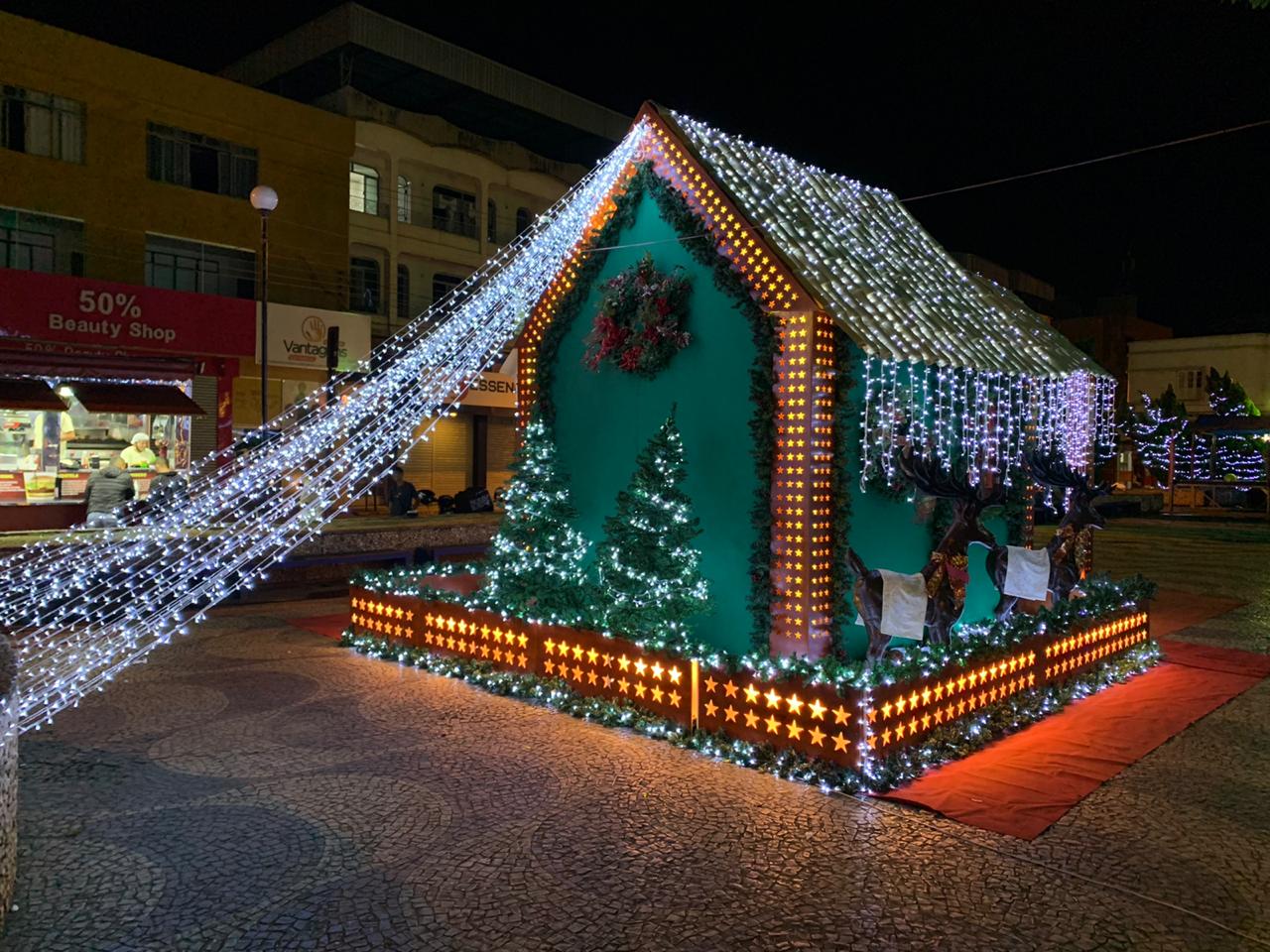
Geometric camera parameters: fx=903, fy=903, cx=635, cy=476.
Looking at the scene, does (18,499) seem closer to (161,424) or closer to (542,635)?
(161,424)

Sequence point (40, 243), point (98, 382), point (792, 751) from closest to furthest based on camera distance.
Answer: point (792, 751), point (98, 382), point (40, 243)

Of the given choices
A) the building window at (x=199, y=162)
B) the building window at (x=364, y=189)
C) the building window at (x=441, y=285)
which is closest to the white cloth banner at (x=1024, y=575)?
the building window at (x=199, y=162)

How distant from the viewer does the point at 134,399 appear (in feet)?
67.0

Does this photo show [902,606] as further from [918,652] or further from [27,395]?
[27,395]

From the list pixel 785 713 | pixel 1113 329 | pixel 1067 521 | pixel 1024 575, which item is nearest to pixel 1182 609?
pixel 1067 521

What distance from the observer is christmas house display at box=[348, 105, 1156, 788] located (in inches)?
311

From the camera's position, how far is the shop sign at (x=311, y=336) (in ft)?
75.6

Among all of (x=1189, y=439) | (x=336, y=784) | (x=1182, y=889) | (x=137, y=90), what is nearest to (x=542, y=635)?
(x=336, y=784)

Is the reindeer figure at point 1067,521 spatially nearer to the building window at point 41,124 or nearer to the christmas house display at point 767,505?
the christmas house display at point 767,505

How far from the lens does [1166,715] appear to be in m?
8.73

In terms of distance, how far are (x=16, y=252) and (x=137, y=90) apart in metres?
4.95

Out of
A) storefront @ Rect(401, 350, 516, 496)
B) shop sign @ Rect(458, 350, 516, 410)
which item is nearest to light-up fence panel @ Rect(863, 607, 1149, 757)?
storefront @ Rect(401, 350, 516, 496)

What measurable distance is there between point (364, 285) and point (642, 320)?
772 inches

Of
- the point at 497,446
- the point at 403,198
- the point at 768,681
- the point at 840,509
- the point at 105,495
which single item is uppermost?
the point at 403,198
